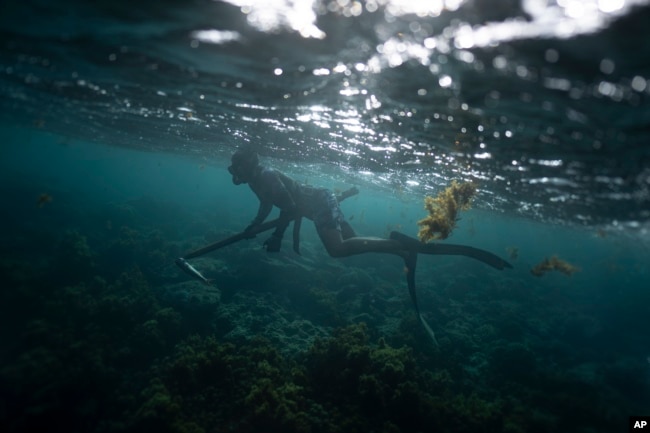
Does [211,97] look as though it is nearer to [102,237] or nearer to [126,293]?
[126,293]

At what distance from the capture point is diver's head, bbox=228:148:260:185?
429 inches

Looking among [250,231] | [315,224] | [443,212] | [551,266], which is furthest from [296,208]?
[551,266]

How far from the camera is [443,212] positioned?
11641 millimetres

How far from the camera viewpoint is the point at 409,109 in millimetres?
8781

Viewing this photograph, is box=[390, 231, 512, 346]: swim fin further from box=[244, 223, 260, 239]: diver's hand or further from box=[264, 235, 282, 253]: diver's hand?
box=[244, 223, 260, 239]: diver's hand

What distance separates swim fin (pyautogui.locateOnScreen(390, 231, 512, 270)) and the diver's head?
5621 mm

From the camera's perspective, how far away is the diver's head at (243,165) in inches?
429

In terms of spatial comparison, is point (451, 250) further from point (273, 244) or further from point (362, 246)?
point (273, 244)

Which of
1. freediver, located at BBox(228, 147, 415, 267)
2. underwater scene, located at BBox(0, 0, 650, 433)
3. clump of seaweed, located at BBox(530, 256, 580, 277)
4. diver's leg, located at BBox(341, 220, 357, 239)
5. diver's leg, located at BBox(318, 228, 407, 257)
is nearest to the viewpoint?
underwater scene, located at BBox(0, 0, 650, 433)

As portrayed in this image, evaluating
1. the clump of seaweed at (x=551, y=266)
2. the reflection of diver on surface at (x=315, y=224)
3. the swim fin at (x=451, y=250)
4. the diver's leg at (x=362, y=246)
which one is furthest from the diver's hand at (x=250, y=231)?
the clump of seaweed at (x=551, y=266)

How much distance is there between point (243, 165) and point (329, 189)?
11.2 ft

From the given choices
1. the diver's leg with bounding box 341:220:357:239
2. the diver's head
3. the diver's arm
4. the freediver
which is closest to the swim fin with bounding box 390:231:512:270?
the freediver

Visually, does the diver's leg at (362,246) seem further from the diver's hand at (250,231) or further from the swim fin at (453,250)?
the diver's hand at (250,231)

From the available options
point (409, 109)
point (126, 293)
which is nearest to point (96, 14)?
point (409, 109)
